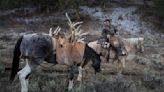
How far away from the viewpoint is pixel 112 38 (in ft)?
44.8

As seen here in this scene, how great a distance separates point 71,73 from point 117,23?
967 centimetres

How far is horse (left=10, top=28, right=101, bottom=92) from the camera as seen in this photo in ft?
35.6

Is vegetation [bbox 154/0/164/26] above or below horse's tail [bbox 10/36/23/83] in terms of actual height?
below

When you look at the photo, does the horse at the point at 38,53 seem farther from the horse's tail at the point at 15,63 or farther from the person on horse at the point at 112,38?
the person on horse at the point at 112,38

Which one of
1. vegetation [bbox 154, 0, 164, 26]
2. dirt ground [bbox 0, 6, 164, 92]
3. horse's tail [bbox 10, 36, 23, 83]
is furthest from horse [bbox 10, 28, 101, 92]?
vegetation [bbox 154, 0, 164, 26]

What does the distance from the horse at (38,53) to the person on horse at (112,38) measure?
72.9 inches

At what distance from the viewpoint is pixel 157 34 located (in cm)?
2033

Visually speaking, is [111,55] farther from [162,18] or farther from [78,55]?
[162,18]

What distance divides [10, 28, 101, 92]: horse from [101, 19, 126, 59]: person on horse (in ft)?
6.08

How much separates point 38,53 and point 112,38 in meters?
3.40

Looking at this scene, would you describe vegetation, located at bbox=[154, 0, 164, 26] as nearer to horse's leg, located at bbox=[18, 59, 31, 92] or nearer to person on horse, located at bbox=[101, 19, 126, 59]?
person on horse, located at bbox=[101, 19, 126, 59]

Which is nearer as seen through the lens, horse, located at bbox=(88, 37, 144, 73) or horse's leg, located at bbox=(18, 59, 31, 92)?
horse's leg, located at bbox=(18, 59, 31, 92)

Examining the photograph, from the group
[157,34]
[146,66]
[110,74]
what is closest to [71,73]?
[110,74]

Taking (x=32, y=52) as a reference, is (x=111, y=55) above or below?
below
